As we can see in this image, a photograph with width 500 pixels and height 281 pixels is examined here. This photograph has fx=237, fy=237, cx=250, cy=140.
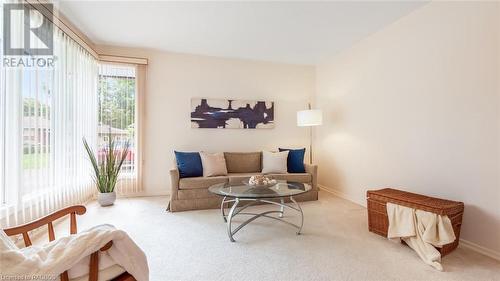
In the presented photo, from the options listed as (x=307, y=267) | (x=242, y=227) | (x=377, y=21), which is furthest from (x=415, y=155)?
(x=242, y=227)

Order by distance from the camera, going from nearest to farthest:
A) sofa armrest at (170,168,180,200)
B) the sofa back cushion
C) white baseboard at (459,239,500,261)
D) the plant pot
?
1. white baseboard at (459,239,500,261)
2. sofa armrest at (170,168,180,200)
3. the plant pot
4. the sofa back cushion

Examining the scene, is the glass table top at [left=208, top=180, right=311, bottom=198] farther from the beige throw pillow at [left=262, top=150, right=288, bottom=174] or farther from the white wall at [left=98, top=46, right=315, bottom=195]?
the white wall at [left=98, top=46, right=315, bottom=195]

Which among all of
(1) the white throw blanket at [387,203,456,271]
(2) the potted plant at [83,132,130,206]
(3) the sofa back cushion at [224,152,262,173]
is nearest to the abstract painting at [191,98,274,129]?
(3) the sofa back cushion at [224,152,262,173]

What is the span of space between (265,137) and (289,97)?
97 centimetres

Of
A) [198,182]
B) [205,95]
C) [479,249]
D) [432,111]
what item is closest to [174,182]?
[198,182]

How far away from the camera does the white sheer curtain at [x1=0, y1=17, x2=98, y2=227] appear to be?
2068mm

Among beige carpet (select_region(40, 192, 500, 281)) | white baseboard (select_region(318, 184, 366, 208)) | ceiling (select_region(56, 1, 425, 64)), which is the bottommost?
beige carpet (select_region(40, 192, 500, 281))

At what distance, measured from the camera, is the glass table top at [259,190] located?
2.50 metres

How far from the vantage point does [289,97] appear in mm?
4875

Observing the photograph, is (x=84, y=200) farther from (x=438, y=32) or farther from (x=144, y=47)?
(x=438, y=32)

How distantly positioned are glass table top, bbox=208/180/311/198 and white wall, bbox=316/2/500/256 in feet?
4.49

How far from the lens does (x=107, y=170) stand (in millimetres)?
3604

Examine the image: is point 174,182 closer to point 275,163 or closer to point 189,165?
point 189,165

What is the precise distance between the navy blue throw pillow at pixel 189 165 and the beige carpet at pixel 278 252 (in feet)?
2.20
